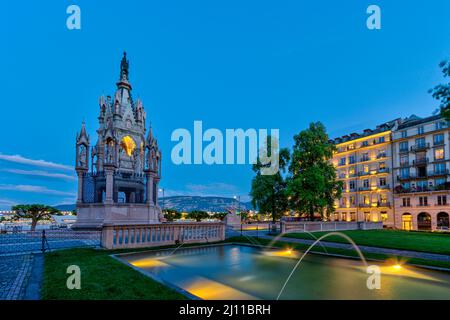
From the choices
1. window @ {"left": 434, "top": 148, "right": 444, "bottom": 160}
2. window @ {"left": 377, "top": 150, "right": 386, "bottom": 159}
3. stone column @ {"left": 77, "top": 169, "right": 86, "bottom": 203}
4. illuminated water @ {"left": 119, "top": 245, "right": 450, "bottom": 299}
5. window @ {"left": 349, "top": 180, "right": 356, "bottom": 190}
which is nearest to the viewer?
illuminated water @ {"left": 119, "top": 245, "right": 450, "bottom": 299}

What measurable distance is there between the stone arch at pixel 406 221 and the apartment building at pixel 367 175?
2.42 m

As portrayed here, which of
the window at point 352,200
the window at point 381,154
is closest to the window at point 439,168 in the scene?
the window at point 381,154

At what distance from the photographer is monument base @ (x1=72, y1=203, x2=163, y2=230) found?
27834mm

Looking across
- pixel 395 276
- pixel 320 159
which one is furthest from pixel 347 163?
pixel 395 276

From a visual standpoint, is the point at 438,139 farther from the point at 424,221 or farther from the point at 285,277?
the point at 285,277

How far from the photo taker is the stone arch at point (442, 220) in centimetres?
5001

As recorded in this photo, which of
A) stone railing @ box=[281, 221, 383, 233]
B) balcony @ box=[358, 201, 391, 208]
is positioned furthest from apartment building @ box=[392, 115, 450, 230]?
stone railing @ box=[281, 221, 383, 233]

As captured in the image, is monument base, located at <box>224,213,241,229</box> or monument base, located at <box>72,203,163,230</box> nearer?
monument base, located at <box>72,203,163,230</box>

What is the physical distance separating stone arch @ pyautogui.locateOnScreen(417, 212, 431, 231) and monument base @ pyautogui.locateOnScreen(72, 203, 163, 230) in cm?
5767

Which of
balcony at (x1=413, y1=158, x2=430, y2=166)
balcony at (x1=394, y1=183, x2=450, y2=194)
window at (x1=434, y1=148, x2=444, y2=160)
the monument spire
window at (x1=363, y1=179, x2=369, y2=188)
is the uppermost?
the monument spire

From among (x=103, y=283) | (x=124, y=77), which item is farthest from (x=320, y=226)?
(x=124, y=77)

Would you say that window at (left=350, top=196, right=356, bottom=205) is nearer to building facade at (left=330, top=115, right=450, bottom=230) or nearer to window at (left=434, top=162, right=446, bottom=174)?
building facade at (left=330, top=115, right=450, bottom=230)
